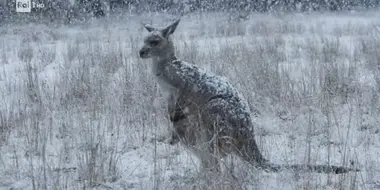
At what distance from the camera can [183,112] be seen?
139 inches

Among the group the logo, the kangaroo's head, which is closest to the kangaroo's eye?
the kangaroo's head

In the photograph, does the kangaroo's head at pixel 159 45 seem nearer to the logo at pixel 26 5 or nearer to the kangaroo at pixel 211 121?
the kangaroo at pixel 211 121

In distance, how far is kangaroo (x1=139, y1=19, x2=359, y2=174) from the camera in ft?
10.8

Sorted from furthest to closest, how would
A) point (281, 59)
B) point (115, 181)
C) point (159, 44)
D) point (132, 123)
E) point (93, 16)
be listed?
point (93, 16)
point (281, 59)
point (132, 123)
point (159, 44)
point (115, 181)

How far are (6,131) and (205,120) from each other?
2.09 meters

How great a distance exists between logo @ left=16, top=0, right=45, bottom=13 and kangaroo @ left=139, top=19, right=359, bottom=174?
64.3 feet

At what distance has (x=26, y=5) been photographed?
22641mm

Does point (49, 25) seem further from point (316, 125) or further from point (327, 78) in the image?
point (316, 125)

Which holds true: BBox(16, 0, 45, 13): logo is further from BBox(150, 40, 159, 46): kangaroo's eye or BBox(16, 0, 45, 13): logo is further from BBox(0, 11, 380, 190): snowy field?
BBox(150, 40, 159, 46): kangaroo's eye

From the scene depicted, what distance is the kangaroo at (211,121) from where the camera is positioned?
3.29 metres

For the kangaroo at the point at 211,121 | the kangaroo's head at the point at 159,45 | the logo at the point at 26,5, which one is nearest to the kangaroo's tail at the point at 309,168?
the kangaroo at the point at 211,121

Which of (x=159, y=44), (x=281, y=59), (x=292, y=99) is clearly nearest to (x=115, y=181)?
(x=159, y=44)

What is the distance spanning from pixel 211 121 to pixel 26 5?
68.8 feet

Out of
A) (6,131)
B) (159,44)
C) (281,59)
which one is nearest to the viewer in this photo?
(159,44)
